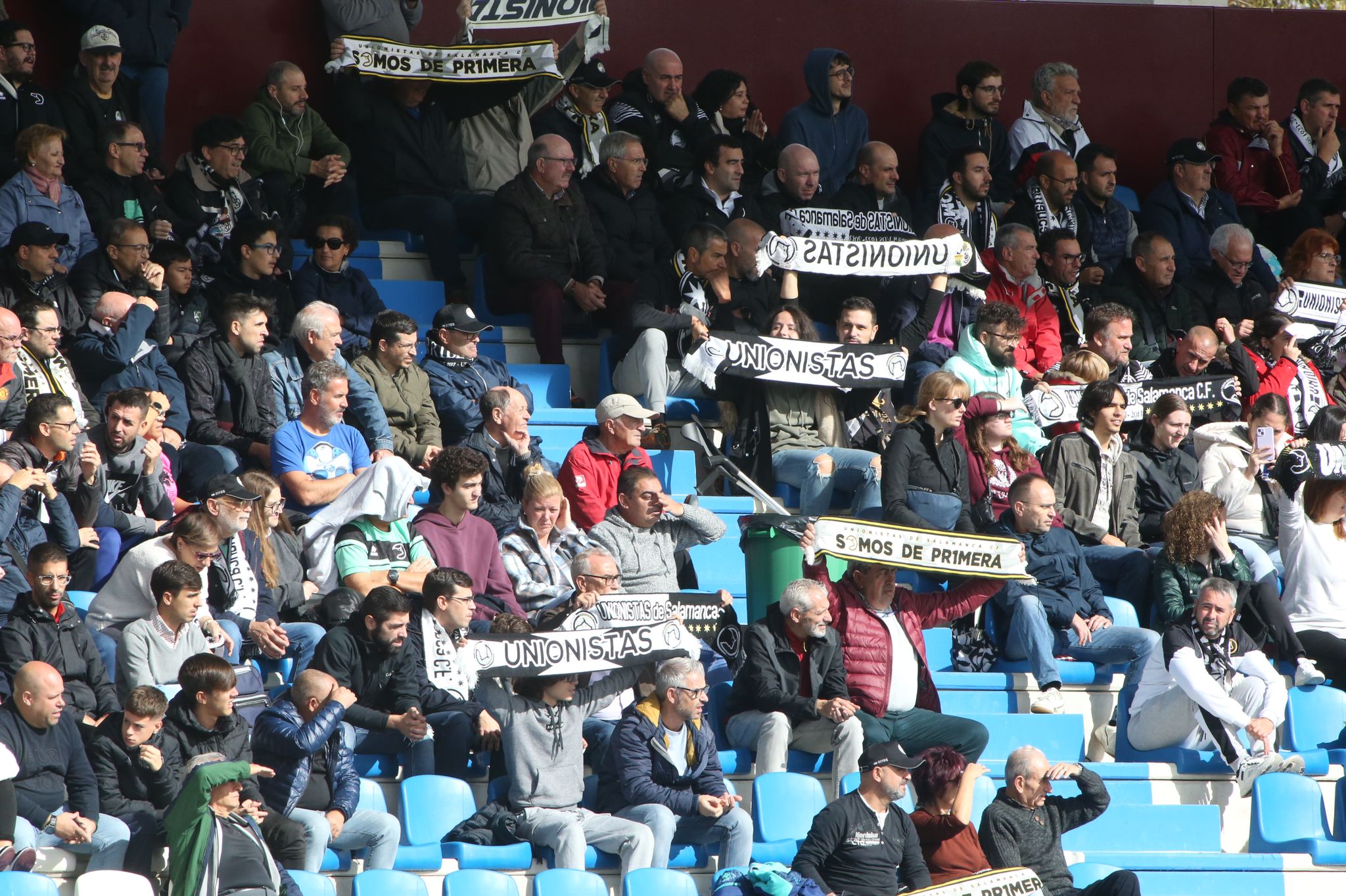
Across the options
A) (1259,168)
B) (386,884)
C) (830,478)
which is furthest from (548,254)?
(1259,168)

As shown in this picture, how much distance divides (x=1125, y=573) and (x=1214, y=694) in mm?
1190

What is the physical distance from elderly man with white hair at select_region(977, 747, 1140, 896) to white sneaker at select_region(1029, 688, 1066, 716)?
990 mm

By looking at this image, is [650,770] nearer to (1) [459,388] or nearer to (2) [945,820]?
(2) [945,820]

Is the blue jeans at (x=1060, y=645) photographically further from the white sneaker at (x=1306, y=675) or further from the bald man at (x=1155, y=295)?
the bald man at (x=1155, y=295)

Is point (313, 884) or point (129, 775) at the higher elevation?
point (129, 775)

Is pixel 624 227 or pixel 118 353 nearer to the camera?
pixel 118 353

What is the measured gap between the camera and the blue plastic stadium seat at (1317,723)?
8984 millimetres

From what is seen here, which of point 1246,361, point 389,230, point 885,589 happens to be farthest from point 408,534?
point 1246,361

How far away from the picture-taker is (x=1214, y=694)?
28.0ft

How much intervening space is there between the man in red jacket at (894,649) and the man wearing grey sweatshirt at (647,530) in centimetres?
56

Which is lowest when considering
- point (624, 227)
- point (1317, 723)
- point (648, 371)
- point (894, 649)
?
point (1317, 723)

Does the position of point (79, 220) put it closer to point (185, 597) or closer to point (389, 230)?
point (389, 230)

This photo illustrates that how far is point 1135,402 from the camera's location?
10680 millimetres

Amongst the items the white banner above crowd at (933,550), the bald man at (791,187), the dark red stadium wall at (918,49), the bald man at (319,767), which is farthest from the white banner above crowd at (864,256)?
the bald man at (319,767)
